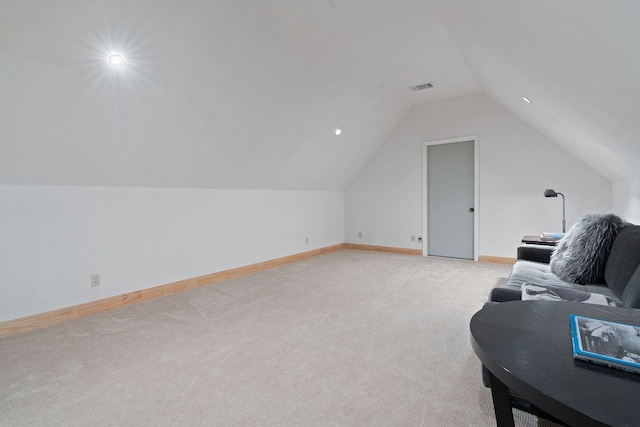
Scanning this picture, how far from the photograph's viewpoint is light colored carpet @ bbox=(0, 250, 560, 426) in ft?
5.36

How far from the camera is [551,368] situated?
87 centimetres

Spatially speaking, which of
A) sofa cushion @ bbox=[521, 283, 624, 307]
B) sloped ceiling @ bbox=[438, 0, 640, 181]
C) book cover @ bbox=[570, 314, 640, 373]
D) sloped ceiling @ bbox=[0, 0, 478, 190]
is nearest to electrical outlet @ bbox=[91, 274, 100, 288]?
sloped ceiling @ bbox=[0, 0, 478, 190]

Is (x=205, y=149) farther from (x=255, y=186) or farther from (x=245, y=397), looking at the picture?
(x=245, y=397)

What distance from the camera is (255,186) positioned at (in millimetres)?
4730

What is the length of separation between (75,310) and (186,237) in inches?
49.9

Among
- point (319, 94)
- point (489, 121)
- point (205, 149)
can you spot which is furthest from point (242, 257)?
point (489, 121)

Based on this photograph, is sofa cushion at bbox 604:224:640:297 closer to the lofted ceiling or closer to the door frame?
the lofted ceiling

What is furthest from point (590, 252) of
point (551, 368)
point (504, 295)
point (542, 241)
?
point (551, 368)

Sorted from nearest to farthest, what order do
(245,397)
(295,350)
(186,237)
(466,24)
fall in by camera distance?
(245,397) < (295,350) < (466,24) < (186,237)

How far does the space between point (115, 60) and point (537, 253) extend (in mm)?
3919

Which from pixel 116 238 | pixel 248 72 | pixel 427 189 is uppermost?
pixel 248 72

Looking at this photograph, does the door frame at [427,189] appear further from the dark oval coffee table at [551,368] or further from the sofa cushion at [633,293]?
the dark oval coffee table at [551,368]

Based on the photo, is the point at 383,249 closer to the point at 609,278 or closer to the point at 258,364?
the point at 609,278

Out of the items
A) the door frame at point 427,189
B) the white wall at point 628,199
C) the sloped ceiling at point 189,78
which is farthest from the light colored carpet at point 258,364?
the door frame at point 427,189
